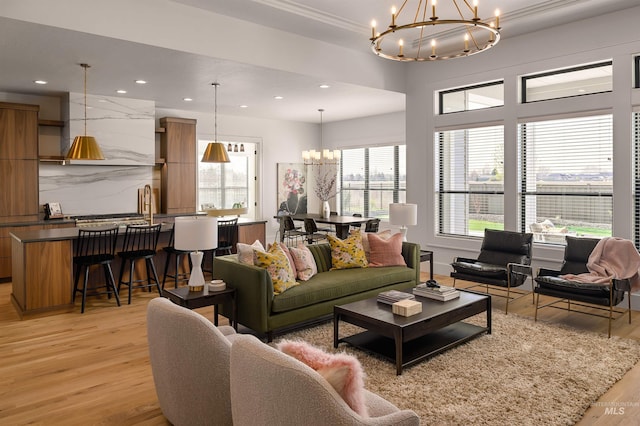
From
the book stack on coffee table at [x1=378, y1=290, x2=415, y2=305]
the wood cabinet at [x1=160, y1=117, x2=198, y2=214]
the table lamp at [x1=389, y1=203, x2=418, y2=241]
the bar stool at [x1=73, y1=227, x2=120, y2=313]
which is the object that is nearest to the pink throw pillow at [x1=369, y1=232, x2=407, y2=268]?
the table lamp at [x1=389, y1=203, x2=418, y2=241]

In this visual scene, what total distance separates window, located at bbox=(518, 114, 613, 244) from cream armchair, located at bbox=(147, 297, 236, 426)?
15.9 feet

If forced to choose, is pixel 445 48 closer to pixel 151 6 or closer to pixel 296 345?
pixel 151 6

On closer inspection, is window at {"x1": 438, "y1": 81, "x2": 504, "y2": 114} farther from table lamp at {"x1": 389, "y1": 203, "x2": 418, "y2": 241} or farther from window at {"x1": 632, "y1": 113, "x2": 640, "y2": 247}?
table lamp at {"x1": 389, "y1": 203, "x2": 418, "y2": 241}

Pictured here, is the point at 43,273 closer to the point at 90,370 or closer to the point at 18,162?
the point at 90,370

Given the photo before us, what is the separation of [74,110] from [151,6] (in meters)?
3.26

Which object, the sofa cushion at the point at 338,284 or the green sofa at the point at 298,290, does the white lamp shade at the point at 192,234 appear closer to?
the green sofa at the point at 298,290

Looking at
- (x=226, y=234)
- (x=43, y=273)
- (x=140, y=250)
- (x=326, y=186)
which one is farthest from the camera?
(x=326, y=186)

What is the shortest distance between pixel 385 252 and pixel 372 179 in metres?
5.20

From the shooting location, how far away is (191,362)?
94.9 inches

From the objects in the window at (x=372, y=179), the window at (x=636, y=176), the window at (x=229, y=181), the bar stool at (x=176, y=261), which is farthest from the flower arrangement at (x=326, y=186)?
the window at (x=636, y=176)

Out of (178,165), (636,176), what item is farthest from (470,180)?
(178,165)

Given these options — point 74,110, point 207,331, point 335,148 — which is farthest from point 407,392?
point 335,148

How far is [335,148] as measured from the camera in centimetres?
1099

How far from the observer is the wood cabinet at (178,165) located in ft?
27.4
